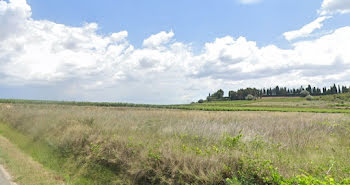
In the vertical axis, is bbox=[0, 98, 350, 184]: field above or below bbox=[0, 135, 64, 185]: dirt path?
above

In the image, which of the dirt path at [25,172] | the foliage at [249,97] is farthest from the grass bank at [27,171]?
the foliage at [249,97]

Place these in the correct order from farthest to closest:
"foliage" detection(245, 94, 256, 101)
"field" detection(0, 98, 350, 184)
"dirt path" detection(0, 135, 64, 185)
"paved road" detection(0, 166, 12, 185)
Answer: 1. "foliage" detection(245, 94, 256, 101)
2. "dirt path" detection(0, 135, 64, 185)
3. "paved road" detection(0, 166, 12, 185)
4. "field" detection(0, 98, 350, 184)

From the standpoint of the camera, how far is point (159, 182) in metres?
5.36

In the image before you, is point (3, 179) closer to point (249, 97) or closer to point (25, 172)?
point (25, 172)

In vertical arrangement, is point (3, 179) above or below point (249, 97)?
below

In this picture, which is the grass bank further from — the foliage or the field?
the foliage

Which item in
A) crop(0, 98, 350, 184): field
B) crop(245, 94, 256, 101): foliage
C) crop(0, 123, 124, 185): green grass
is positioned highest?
crop(245, 94, 256, 101): foliage

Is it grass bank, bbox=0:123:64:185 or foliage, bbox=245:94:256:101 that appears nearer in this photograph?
grass bank, bbox=0:123:64:185

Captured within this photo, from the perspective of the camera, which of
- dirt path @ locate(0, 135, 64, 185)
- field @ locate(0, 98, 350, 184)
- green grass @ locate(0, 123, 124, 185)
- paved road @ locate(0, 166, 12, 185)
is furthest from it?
green grass @ locate(0, 123, 124, 185)

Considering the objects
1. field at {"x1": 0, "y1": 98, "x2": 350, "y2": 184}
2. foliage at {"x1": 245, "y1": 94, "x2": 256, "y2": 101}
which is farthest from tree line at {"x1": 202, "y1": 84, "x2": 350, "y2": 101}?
field at {"x1": 0, "y1": 98, "x2": 350, "y2": 184}

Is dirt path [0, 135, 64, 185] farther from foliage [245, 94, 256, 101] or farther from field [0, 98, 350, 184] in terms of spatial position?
foliage [245, 94, 256, 101]

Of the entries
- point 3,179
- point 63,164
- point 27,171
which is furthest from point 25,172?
point 63,164

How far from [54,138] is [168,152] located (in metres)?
7.70

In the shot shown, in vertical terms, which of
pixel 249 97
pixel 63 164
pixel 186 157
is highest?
pixel 249 97
